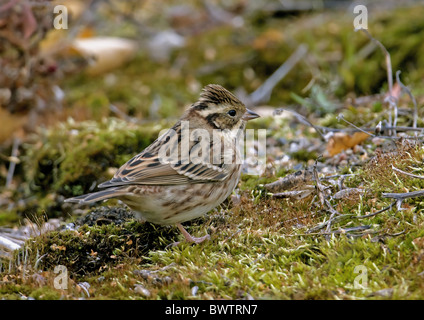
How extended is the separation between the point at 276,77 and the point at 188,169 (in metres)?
5.01

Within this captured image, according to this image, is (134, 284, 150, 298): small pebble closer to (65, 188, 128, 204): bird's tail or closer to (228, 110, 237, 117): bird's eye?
(65, 188, 128, 204): bird's tail

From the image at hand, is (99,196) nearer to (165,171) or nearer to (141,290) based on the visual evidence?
(165,171)

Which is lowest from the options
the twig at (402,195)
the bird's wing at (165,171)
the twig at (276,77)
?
the twig at (402,195)

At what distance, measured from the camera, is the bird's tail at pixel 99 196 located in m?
4.36

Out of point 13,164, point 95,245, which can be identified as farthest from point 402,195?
point 13,164

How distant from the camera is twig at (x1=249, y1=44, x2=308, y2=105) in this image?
30.2 ft

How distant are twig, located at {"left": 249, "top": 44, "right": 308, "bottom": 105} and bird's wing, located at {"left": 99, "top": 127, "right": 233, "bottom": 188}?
425 centimetres

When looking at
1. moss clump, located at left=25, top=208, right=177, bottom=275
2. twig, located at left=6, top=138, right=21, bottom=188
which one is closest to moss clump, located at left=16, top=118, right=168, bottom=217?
twig, located at left=6, top=138, right=21, bottom=188

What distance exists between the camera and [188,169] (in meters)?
5.00

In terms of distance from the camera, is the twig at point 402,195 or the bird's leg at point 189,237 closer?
the twig at point 402,195

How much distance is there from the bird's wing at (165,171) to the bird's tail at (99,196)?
15 centimetres

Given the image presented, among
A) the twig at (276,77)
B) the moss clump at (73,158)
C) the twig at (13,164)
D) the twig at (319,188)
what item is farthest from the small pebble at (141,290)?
the twig at (276,77)

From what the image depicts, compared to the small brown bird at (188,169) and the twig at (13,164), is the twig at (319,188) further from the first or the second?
the twig at (13,164)

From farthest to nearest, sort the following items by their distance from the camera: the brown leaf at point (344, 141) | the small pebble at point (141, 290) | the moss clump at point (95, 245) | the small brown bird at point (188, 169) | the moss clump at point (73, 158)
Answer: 1. the moss clump at point (73, 158)
2. the brown leaf at point (344, 141)
3. the small brown bird at point (188, 169)
4. the moss clump at point (95, 245)
5. the small pebble at point (141, 290)
